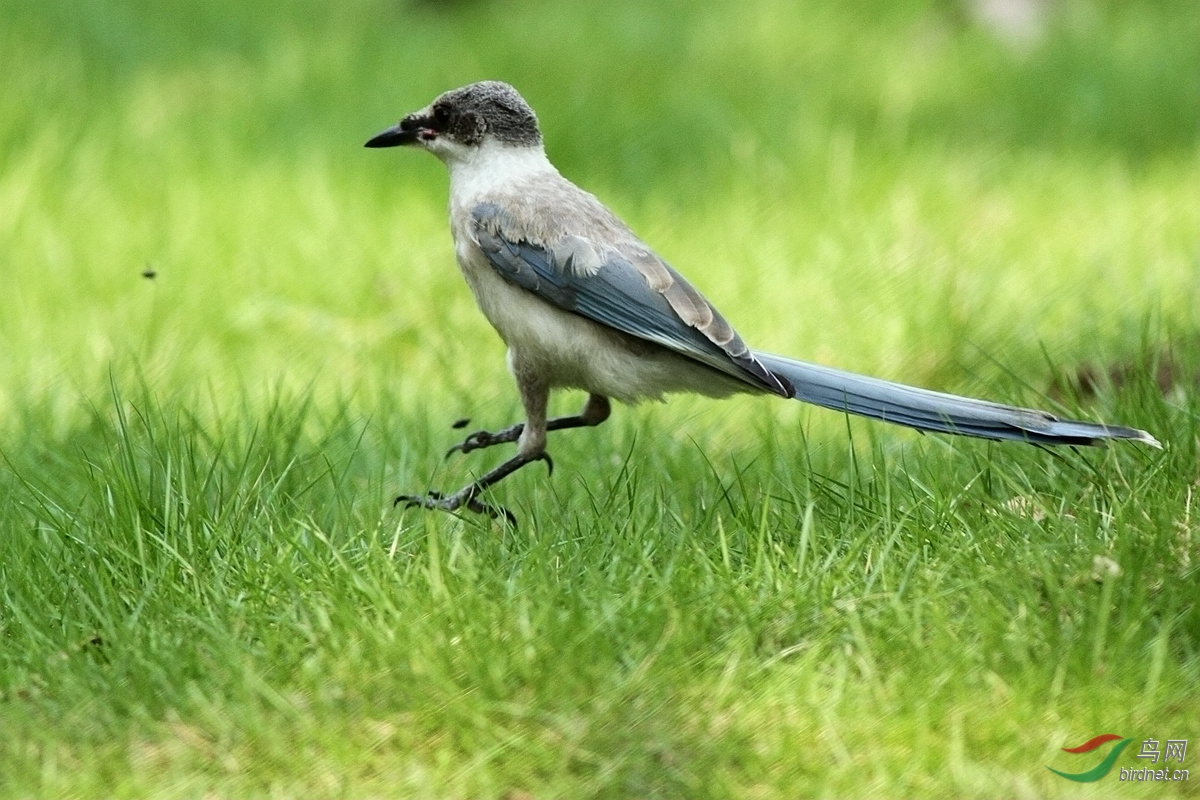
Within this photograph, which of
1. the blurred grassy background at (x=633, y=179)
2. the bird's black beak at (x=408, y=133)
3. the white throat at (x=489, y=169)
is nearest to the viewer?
the white throat at (x=489, y=169)

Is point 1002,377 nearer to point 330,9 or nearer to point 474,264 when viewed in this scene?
point 474,264

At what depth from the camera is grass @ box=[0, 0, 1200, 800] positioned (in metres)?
2.83

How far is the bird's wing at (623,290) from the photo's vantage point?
3713 millimetres

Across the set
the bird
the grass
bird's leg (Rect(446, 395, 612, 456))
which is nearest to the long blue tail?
the bird

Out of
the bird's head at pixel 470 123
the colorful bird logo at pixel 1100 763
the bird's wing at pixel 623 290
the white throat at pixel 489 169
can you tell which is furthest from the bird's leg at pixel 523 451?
the colorful bird logo at pixel 1100 763

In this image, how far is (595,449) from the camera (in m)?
4.57

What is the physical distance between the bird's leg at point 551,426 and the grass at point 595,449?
161mm

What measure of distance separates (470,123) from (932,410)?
1.49m

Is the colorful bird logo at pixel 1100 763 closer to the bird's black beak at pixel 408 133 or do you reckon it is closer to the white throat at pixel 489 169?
the white throat at pixel 489 169

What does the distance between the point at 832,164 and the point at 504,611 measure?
4.48 meters

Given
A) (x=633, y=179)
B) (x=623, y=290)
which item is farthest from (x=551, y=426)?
(x=633, y=179)

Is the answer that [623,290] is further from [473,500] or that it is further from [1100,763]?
[1100,763]

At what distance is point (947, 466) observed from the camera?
12.6ft

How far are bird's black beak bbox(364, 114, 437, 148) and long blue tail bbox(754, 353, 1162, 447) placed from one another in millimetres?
1140
